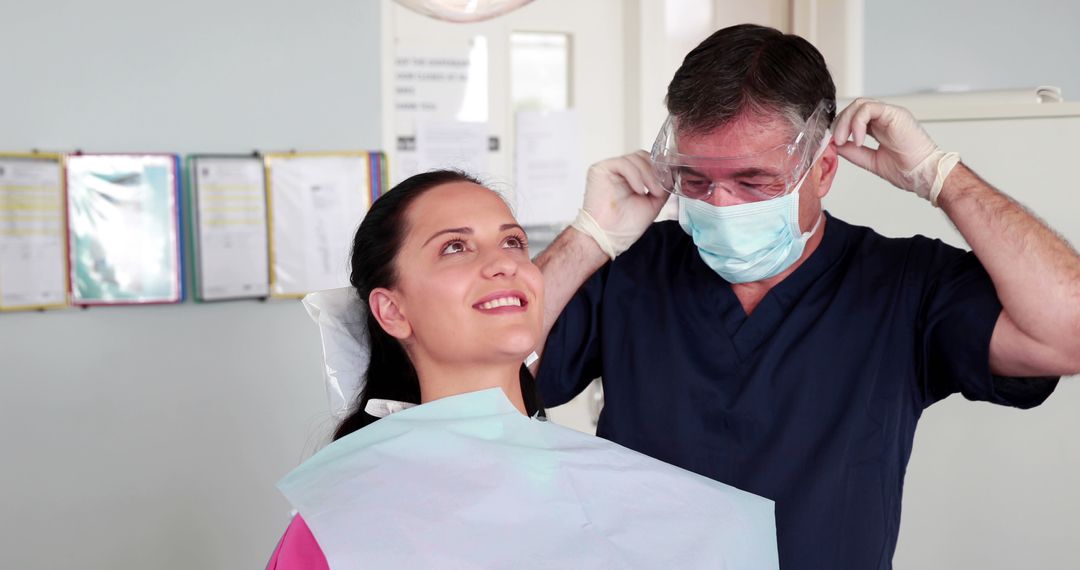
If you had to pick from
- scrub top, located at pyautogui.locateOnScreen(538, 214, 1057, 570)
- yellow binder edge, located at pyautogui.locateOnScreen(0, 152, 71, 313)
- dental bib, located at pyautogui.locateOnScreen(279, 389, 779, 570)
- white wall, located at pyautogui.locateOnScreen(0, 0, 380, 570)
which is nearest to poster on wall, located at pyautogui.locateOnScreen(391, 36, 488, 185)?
white wall, located at pyautogui.locateOnScreen(0, 0, 380, 570)

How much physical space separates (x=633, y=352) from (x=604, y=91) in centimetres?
166

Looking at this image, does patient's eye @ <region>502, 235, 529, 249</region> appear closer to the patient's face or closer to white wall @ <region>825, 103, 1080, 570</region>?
the patient's face

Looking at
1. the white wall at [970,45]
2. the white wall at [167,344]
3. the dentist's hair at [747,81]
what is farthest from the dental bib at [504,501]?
the white wall at [970,45]

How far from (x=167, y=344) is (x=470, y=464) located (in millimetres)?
1470

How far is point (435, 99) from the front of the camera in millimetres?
2744

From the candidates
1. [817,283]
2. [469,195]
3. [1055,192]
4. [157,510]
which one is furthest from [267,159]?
[1055,192]

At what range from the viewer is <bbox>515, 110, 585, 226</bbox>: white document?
2.89 m

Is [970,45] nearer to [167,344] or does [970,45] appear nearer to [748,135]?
[748,135]

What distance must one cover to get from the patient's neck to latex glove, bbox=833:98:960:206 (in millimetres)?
544

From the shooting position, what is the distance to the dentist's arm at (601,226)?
5.08ft

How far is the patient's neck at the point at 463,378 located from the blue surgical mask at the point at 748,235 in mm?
312

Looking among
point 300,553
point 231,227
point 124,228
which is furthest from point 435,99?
point 300,553

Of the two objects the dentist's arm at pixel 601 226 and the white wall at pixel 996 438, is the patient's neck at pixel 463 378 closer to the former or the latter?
the dentist's arm at pixel 601 226

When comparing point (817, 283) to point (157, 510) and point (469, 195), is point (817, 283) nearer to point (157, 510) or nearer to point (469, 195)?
point (469, 195)
